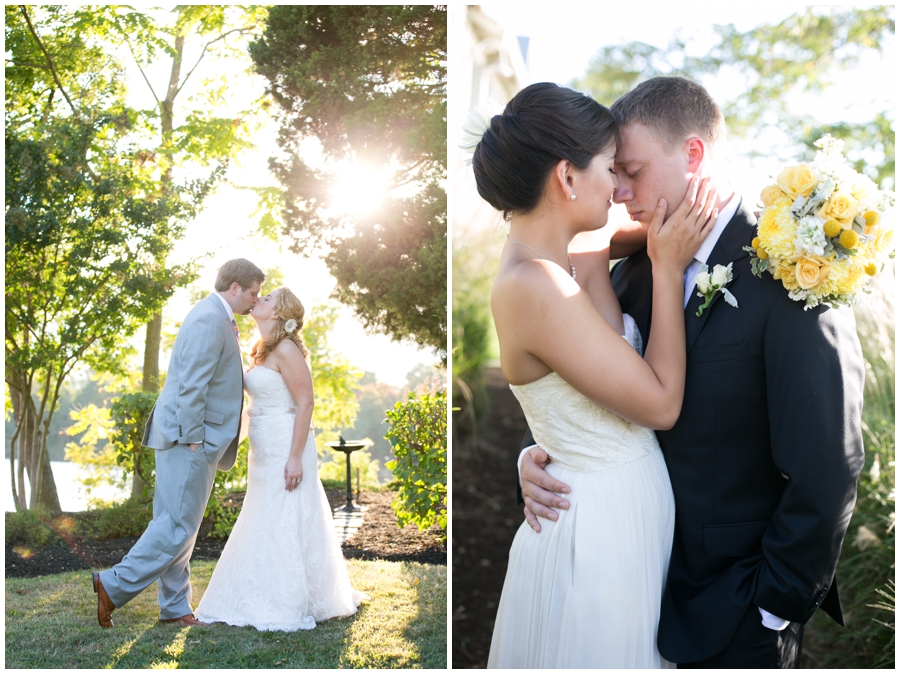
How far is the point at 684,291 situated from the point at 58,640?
3.14 metres

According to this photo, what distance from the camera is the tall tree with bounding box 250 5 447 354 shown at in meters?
3.38

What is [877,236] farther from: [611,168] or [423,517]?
[423,517]

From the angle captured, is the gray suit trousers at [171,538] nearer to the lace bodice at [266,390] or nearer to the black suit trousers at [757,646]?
the lace bodice at [266,390]

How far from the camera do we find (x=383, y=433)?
340 centimetres

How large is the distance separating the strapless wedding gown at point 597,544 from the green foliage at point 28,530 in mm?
2434

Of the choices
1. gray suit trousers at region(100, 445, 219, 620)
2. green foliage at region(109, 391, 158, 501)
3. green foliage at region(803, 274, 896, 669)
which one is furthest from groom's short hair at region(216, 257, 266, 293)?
green foliage at region(803, 274, 896, 669)

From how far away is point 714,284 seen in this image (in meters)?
2.13

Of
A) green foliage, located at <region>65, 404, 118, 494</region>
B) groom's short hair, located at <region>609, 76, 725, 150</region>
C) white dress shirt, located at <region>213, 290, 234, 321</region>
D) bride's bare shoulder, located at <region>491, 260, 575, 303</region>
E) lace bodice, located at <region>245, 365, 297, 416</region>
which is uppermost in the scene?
groom's short hair, located at <region>609, 76, 725, 150</region>

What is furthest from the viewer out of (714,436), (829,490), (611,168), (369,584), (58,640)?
(369,584)

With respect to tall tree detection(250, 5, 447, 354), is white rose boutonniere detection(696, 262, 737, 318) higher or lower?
lower

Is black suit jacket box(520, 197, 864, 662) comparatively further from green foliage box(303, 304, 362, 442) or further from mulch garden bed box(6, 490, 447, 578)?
green foliage box(303, 304, 362, 442)

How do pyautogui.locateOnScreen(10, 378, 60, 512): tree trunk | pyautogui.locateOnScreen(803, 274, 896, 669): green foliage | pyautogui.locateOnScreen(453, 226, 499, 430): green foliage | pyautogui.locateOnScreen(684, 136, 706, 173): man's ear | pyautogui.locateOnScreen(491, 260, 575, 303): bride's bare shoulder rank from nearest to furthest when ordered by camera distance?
pyautogui.locateOnScreen(491, 260, 575, 303): bride's bare shoulder, pyautogui.locateOnScreen(684, 136, 706, 173): man's ear, pyautogui.locateOnScreen(10, 378, 60, 512): tree trunk, pyautogui.locateOnScreen(803, 274, 896, 669): green foliage, pyautogui.locateOnScreen(453, 226, 499, 430): green foliage

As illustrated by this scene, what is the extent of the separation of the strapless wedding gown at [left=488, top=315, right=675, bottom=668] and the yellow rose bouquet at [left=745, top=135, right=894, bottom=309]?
62 cm

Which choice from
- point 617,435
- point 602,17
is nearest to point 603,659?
point 617,435
